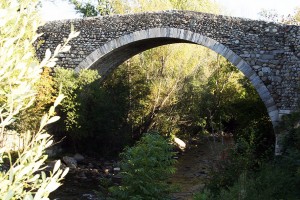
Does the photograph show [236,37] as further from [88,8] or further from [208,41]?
[88,8]

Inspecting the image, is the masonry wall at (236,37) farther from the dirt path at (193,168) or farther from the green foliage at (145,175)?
the green foliage at (145,175)

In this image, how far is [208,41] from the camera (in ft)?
42.2

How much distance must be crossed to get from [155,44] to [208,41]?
2.88 meters

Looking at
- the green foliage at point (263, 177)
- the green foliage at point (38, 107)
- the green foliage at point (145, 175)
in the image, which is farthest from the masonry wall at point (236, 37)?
the green foliage at point (145, 175)

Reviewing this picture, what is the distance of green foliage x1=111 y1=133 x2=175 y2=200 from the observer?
22.1 feet

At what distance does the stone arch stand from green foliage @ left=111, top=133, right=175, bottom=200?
5.49 m

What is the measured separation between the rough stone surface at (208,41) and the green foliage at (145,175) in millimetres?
5194

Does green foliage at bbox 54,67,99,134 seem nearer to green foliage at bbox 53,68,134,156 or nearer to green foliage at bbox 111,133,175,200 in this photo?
green foliage at bbox 53,68,134,156

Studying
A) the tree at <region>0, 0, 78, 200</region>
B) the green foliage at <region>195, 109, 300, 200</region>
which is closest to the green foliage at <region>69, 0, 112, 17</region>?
the green foliage at <region>195, 109, 300, 200</region>

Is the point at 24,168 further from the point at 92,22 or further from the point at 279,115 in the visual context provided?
the point at 92,22

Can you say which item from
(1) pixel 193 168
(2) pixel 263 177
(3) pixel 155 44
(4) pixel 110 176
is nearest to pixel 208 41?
(3) pixel 155 44

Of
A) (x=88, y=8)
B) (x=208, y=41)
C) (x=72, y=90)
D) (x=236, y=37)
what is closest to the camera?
(x=236, y=37)

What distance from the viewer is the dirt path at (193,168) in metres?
11.2

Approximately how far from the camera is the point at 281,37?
11586mm
